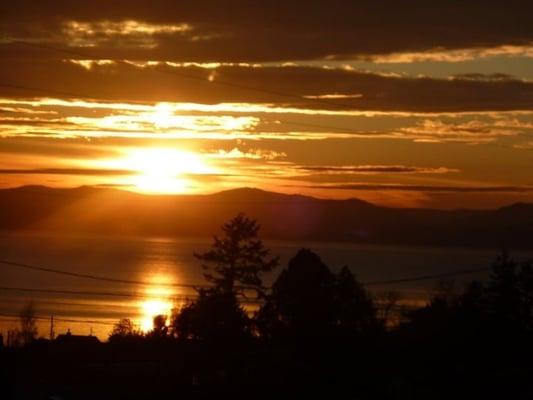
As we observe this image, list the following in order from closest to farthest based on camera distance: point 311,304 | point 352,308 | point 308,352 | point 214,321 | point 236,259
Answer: point 308,352
point 214,321
point 311,304
point 352,308
point 236,259

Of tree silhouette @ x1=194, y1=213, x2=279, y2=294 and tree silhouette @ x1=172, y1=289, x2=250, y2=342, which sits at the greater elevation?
tree silhouette @ x1=194, y1=213, x2=279, y2=294

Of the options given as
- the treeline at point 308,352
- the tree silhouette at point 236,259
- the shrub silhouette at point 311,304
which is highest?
the tree silhouette at point 236,259

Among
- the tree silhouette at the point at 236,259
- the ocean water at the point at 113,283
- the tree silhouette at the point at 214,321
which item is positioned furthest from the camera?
the ocean water at the point at 113,283

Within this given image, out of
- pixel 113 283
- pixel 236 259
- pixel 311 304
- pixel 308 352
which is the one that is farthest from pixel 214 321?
pixel 113 283

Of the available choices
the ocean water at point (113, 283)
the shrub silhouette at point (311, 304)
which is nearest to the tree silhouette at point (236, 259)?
the shrub silhouette at point (311, 304)

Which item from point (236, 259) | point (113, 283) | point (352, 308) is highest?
point (113, 283)

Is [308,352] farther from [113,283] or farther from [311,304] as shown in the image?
[113,283]

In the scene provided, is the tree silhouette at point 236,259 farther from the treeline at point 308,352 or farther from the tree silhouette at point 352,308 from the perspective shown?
the tree silhouette at point 352,308

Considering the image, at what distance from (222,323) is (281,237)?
10835 cm

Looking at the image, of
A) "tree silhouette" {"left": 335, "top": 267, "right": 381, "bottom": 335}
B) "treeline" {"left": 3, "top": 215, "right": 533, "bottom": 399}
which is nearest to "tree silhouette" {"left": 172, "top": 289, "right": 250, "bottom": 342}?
"treeline" {"left": 3, "top": 215, "right": 533, "bottom": 399}

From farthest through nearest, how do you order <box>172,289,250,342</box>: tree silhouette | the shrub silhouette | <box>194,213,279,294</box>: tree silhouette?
<box>194,213,279,294</box>: tree silhouette, the shrub silhouette, <box>172,289,250,342</box>: tree silhouette

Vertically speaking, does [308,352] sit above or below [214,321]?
below

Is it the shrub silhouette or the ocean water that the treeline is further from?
the ocean water

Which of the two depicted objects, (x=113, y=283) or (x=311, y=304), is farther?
(x=113, y=283)
